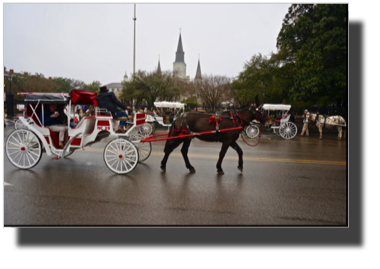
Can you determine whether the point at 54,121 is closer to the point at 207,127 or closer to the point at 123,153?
the point at 123,153

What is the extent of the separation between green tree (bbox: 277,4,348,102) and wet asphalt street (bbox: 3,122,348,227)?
13.2 meters

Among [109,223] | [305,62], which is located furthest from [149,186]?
[305,62]

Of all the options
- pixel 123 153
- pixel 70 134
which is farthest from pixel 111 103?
pixel 123 153

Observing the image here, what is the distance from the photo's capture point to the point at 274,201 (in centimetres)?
454

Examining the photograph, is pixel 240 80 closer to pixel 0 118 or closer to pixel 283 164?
pixel 283 164

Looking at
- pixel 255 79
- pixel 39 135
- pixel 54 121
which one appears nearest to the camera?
pixel 39 135

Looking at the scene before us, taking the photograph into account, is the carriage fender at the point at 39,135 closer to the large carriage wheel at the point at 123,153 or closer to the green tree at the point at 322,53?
the large carriage wheel at the point at 123,153

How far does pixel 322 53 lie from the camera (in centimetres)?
1802

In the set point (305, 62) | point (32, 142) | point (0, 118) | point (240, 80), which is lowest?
point (32, 142)

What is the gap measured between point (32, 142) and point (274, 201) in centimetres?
600

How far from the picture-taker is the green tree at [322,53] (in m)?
17.2

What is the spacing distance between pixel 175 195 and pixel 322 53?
1793 cm

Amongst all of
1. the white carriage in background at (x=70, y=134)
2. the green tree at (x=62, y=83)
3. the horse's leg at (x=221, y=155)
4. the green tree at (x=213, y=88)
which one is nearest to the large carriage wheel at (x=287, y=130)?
the horse's leg at (x=221, y=155)

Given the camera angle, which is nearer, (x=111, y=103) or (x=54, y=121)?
(x=111, y=103)
